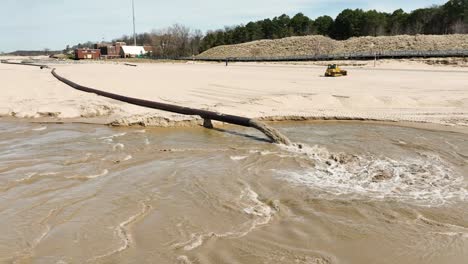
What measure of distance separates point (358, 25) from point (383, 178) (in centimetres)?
10154

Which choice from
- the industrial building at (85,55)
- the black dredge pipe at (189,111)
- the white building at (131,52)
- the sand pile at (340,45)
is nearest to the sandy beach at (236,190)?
the black dredge pipe at (189,111)

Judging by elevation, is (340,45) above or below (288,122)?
above

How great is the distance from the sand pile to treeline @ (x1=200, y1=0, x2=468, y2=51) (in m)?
13.7

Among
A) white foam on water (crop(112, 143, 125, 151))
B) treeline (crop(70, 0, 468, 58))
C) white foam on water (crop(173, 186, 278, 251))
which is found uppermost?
treeline (crop(70, 0, 468, 58))

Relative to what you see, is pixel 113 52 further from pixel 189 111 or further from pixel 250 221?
pixel 250 221

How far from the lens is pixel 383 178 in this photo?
7.82 metres

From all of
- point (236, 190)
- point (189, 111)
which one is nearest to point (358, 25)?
point (189, 111)

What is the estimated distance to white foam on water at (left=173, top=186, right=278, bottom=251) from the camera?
5238 mm

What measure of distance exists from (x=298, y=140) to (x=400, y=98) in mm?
A: 7643

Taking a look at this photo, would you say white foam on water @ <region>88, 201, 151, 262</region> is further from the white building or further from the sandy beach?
the white building

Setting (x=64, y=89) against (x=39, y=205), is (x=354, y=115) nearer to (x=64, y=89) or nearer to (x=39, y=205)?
(x=39, y=205)

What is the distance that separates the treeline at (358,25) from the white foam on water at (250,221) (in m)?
88.3

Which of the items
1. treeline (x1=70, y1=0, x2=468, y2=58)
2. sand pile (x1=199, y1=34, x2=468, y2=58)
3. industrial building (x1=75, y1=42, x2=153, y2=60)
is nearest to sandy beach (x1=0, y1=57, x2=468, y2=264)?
sand pile (x1=199, y1=34, x2=468, y2=58)

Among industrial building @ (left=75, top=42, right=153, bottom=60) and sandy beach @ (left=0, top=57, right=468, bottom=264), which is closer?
sandy beach @ (left=0, top=57, right=468, bottom=264)
